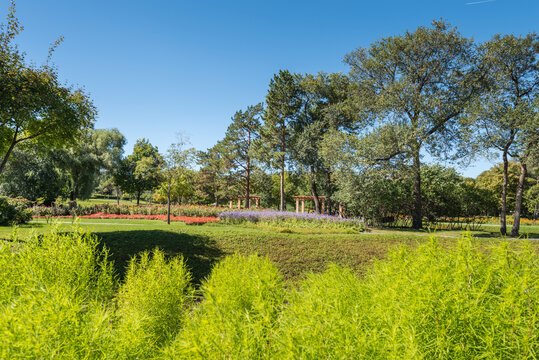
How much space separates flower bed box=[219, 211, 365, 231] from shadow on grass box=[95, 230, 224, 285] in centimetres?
708

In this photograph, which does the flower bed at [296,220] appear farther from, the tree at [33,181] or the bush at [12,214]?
the tree at [33,181]

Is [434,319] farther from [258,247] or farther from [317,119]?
[317,119]

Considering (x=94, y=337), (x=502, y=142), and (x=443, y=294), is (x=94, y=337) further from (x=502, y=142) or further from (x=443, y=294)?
(x=502, y=142)

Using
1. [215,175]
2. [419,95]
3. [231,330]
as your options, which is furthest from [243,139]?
[231,330]

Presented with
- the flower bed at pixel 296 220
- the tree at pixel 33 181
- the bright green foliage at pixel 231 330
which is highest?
the tree at pixel 33 181

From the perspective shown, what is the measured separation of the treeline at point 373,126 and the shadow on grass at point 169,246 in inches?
200

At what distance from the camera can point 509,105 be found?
45.8ft

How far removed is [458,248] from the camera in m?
1.98

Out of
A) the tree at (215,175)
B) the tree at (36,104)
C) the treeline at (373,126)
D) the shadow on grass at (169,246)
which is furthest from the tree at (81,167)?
the shadow on grass at (169,246)

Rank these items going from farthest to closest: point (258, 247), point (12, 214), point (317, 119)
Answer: point (317, 119) < point (12, 214) < point (258, 247)

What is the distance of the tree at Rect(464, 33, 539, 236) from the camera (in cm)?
1316

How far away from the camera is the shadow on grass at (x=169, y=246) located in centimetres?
773

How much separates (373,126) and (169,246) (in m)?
16.6

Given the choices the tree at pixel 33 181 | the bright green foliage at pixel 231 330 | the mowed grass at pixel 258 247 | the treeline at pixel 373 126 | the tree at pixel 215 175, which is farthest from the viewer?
the tree at pixel 215 175
